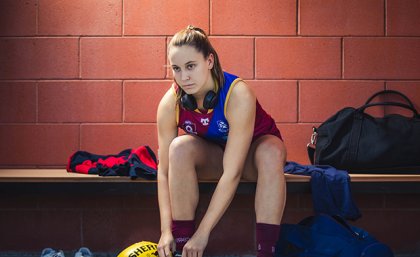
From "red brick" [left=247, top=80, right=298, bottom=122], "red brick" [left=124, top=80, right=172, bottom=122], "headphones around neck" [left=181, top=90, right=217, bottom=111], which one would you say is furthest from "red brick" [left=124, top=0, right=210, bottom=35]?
"headphones around neck" [left=181, top=90, right=217, bottom=111]

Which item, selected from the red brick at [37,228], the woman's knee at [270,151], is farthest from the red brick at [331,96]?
the red brick at [37,228]

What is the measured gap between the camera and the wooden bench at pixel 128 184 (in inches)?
107

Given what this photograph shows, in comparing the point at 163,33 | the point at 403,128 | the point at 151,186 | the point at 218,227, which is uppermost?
the point at 163,33

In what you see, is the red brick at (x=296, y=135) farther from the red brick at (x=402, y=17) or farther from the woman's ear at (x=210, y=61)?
the woman's ear at (x=210, y=61)

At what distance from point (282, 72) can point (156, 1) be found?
77cm

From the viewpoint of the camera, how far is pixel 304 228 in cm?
267

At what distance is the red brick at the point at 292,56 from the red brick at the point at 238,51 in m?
0.04

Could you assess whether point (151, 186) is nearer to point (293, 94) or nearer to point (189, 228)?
point (189, 228)

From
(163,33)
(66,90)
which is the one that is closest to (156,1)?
(163,33)

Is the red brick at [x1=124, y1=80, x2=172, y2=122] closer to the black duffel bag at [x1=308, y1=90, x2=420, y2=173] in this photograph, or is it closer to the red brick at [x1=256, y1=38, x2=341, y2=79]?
the red brick at [x1=256, y1=38, x2=341, y2=79]

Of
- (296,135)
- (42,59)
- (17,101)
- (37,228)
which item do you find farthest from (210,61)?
(37,228)

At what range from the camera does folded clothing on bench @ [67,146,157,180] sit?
2801mm

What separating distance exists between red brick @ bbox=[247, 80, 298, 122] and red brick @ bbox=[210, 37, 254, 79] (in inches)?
2.9

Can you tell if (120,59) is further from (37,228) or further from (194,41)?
(37,228)
